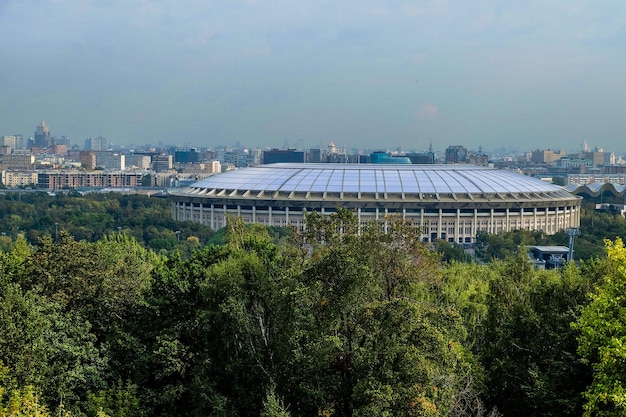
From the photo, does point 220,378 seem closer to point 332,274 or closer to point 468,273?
point 332,274

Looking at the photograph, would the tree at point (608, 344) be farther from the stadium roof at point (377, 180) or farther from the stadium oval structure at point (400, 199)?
the stadium roof at point (377, 180)

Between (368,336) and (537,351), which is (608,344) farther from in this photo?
(368,336)

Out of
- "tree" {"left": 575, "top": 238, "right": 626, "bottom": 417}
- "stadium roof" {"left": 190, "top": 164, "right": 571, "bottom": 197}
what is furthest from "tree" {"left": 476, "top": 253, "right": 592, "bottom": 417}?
"stadium roof" {"left": 190, "top": 164, "right": 571, "bottom": 197}

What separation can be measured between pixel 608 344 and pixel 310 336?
21.1 feet

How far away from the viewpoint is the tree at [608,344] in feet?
59.2

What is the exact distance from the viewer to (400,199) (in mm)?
76312

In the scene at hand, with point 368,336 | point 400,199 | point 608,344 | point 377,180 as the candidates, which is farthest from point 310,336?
point 377,180

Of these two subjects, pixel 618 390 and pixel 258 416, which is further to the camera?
pixel 258 416

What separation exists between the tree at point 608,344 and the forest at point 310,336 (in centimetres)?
5

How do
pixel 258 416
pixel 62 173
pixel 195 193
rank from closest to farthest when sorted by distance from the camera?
pixel 258 416 < pixel 195 193 < pixel 62 173

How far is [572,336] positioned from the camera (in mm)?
22359

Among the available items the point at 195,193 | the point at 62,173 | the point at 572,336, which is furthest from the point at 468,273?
the point at 62,173

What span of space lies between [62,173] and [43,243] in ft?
533

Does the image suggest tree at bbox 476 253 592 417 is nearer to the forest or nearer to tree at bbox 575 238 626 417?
the forest
